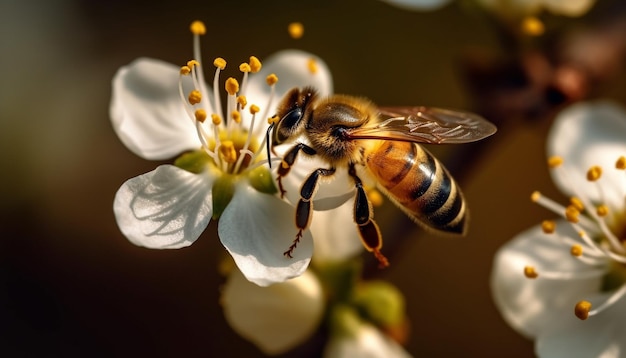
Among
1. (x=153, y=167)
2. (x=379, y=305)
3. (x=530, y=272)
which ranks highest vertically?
(x=530, y=272)

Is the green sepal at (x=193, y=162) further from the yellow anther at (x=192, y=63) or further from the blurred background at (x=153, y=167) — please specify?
the blurred background at (x=153, y=167)

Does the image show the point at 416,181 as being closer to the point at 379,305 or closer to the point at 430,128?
the point at 430,128

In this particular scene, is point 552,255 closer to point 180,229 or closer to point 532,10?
point 532,10

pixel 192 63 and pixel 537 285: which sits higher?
pixel 192 63

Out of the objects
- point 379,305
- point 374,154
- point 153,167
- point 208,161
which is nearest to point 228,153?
point 208,161

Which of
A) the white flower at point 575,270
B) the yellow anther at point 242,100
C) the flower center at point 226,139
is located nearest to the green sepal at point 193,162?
the flower center at point 226,139

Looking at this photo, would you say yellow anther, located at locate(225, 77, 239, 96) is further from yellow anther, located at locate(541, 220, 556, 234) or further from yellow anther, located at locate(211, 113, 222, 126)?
yellow anther, located at locate(541, 220, 556, 234)
